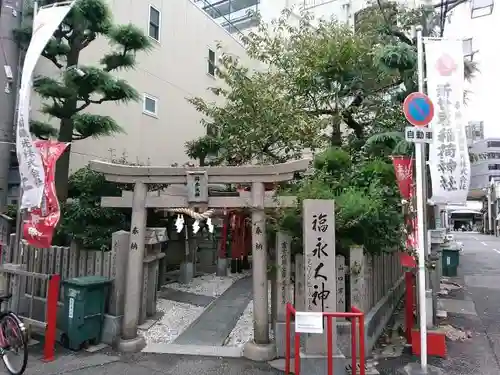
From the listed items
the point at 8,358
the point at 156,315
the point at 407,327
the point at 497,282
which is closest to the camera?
the point at 8,358

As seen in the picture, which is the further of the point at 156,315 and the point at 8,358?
the point at 156,315

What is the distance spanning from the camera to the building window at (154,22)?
15086 millimetres

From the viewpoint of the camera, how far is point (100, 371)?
5.76 metres

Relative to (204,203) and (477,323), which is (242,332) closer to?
(204,203)

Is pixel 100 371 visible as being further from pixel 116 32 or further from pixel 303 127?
pixel 303 127

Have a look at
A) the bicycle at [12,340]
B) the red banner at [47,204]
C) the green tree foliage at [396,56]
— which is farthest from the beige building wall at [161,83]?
the green tree foliage at [396,56]

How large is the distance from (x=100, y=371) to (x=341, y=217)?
4336 millimetres

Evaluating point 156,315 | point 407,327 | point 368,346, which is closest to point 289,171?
point 368,346

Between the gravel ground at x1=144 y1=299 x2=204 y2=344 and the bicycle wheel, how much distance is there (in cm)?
217

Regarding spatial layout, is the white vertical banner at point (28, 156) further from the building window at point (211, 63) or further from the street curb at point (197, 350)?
the building window at point (211, 63)

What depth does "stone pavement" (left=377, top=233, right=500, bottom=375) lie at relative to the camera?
6.04 m

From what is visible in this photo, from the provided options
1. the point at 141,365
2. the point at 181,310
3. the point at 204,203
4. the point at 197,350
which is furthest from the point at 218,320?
the point at 204,203

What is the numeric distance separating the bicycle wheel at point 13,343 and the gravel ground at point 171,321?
2.17 metres

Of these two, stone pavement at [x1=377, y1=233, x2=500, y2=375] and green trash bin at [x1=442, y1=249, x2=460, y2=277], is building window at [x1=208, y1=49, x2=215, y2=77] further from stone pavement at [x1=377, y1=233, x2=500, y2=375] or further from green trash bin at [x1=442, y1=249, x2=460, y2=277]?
stone pavement at [x1=377, y1=233, x2=500, y2=375]
